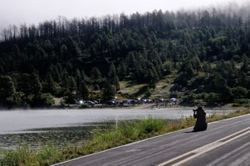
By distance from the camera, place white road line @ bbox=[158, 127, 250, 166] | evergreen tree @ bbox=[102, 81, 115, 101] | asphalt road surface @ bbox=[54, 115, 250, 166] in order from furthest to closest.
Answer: evergreen tree @ bbox=[102, 81, 115, 101] → white road line @ bbox=[158, 127, 250, 166] → asphalt road surface @ bbox=[54, 115, 250, 166]

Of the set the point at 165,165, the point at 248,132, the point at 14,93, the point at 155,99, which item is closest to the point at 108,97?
the point at 155,99

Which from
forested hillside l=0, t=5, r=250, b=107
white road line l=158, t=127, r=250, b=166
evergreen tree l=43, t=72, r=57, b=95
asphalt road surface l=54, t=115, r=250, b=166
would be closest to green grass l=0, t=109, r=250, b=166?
asphalt road surface l=54, t=115, r=250, b=166

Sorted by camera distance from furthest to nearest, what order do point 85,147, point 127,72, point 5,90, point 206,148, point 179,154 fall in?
point 127,72
point 5,90
point 85,147
point 206,148
point 179,154

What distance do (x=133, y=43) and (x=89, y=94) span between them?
73.4m

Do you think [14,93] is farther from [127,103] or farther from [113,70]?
[113,70]

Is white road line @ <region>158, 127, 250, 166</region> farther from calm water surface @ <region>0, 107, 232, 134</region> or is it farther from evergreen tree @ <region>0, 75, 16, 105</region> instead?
evergreen tree @ <region>0, 75, 16, 105</region>

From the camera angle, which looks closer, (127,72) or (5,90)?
(5,90)

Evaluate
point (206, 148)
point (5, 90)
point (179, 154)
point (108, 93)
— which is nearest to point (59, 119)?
point (206, 148)

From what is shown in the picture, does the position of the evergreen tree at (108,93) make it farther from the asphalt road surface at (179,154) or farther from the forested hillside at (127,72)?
the asphalt road surface at (179,154)

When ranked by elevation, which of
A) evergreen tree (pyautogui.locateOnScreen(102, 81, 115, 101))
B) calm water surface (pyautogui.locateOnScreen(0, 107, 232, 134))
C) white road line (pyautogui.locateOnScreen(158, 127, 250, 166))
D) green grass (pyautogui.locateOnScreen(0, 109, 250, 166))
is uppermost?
evergreen tree (pyautogui.locateOnScreen(102, 81, 115, 101))

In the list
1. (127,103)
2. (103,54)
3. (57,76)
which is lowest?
(127,103)

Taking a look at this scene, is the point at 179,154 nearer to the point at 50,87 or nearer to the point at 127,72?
the point at 50,87

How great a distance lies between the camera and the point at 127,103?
12069cm

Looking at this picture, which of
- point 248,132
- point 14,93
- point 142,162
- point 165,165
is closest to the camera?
point 165,165
